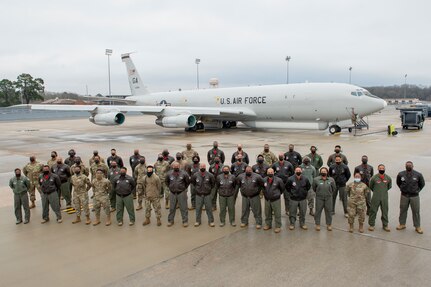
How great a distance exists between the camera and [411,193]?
6.86 metres

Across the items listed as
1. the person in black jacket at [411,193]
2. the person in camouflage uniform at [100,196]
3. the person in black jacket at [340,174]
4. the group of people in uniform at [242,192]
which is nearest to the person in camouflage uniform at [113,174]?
the group of people in uniform at [242,192]

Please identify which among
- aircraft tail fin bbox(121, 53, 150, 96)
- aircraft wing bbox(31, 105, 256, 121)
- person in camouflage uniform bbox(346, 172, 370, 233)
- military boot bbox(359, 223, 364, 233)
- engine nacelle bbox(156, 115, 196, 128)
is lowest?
military boot bbox(359, 223, 364, 233)

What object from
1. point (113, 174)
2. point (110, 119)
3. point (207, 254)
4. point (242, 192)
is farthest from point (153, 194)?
point (110, 119)

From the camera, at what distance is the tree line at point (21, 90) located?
2835 inches

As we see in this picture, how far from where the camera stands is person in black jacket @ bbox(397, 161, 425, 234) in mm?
6805

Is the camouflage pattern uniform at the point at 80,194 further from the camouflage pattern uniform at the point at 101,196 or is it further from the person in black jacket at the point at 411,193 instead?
the person in black jacket at the point at 411,193

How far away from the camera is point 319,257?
5.76 metres

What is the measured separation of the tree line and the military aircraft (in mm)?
55786

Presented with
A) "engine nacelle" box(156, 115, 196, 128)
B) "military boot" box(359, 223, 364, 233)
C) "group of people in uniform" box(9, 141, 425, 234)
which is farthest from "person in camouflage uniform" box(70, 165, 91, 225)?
"engine nacelle" box(156, 115, 196, 128)

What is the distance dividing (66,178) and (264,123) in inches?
789

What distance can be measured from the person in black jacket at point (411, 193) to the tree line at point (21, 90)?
79131 millimetres

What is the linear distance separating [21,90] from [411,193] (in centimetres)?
8006

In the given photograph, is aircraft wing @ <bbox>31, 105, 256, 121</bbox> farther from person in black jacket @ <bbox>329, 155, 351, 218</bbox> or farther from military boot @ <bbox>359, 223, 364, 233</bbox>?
military boot @ <bbox>359, 223, 364, 233</bbox>

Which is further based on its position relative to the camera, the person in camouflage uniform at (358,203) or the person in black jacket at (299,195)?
the person in black jacket at (299,195)
